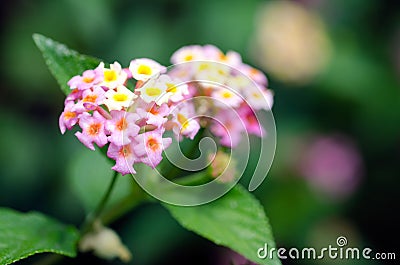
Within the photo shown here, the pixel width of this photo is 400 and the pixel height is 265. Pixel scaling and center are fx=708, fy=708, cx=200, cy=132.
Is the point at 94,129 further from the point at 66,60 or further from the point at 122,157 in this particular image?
the point at 66,60

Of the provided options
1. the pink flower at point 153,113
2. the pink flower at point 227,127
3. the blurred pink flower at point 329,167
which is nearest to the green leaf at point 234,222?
the pink flower at point 227,127

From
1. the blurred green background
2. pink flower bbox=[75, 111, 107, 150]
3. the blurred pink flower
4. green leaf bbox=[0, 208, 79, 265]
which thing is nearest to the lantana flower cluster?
pink flower bbox=[75, 111, 107, 150]

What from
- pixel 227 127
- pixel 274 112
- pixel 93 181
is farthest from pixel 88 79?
pixel 274 112

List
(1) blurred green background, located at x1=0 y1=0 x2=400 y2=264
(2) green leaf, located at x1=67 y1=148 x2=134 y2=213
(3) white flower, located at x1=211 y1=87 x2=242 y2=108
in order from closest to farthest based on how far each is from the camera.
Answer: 1. (3) white flower, located at x1=211 y1=87 x2=242 y2=108
2. (2) green leaf, located at x1=67 y1=148 x2=134 y2=213
3. (1) blurred green background, located at x1=0 y1=0 x2=400 y2=264

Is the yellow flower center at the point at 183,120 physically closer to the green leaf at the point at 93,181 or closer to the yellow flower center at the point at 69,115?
the yellow flower center at the point at 69,115

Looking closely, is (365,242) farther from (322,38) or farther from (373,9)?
(373,9)

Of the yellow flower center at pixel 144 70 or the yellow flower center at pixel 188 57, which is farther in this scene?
the yellow flower center at pixel 188 57

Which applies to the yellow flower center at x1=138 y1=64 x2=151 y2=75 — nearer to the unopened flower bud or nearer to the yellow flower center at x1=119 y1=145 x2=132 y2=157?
the yellow flower center at x1=119 y1=145 x2=132 y2=157
